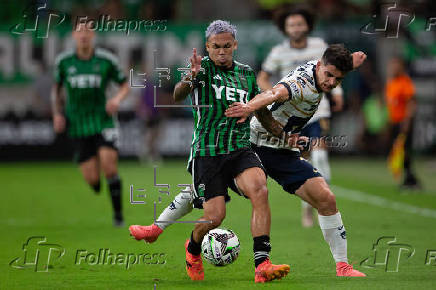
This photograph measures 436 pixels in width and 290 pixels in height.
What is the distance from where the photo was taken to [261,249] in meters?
7.63

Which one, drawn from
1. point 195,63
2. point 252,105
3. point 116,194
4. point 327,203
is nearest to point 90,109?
point 116,194

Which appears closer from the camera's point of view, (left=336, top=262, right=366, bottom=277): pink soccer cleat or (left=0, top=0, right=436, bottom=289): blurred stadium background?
(left=336, top=262, right=366, bottom=277): pink soccer cleat

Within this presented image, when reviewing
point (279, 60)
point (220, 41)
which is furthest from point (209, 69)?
point (279, 60)

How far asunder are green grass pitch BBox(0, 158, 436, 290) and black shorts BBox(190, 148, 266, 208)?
753 mm

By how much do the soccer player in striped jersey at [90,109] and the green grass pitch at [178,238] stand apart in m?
0.69

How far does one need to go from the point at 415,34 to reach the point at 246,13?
16.5 ft

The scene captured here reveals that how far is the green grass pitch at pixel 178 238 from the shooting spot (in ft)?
25.9

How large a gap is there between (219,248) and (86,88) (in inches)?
201

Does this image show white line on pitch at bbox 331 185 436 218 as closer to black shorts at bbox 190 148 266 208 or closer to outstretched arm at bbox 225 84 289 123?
black shorts at bbox 190 148 266 208

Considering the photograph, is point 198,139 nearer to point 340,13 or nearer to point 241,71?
point 241,71

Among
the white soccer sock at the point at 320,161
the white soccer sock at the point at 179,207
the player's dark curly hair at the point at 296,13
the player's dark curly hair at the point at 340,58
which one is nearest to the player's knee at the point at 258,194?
the white soccer sock at the point at 179,207

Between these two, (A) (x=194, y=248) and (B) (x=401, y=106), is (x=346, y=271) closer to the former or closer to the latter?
(A) (x=194, y=248)

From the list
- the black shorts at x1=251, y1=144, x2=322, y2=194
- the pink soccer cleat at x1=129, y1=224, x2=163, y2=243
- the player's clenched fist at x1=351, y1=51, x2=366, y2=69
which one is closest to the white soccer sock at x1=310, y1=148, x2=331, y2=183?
the black shorts at x1=251, y1=144, x2=322, y2=194

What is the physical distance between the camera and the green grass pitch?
25.9 ft
